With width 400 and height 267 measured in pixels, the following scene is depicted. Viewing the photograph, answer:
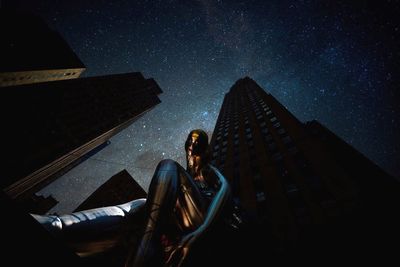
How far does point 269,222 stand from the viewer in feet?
46.0

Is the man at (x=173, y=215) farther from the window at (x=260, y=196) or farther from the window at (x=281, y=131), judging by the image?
the window at (x=281, y=131)

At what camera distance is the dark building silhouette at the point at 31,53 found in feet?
129

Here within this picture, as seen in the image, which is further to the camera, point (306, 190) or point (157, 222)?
point (306, 190)

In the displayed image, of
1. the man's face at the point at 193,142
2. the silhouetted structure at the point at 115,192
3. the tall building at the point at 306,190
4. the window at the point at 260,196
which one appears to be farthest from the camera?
the silhouetted structure at the point at 115,192

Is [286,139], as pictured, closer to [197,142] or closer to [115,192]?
[197,142]

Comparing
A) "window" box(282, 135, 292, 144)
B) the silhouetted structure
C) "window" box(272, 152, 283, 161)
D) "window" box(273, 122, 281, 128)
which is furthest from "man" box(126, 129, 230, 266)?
the silhouetted structure

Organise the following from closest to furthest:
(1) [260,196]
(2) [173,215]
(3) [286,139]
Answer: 1. (2) [173,215]
2. (1) [260,196]
3. (3) [286,139]

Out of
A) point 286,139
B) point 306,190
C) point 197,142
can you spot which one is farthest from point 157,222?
point 286,139

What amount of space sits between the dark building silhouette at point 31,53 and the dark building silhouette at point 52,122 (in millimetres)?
3381

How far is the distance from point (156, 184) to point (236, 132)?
3461 centimetres

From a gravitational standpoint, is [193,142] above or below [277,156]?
above

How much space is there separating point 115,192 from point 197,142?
6551cm

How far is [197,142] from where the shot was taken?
343 cm

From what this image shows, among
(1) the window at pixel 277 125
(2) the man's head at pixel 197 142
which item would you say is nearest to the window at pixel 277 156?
(1) the window at pixel 277 125
